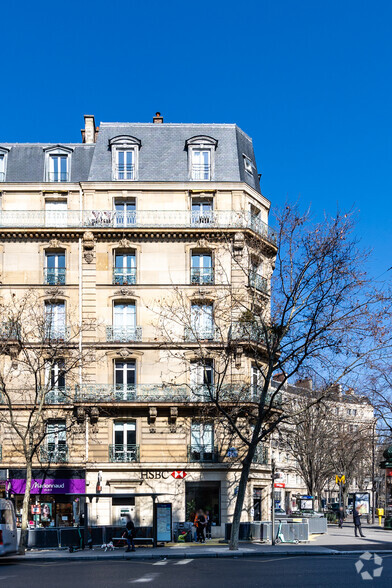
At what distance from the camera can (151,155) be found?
145ft

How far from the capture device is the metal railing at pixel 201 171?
4366 centimetres

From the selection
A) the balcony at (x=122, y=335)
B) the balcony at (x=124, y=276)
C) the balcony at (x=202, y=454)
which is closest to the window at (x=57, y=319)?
the balcony at (x=122, y=335)

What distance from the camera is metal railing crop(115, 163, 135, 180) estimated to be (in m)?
43.6

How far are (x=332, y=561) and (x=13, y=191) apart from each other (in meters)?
25.6

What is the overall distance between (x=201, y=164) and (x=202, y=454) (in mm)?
14751

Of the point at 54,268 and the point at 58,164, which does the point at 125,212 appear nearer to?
the point at 54,268

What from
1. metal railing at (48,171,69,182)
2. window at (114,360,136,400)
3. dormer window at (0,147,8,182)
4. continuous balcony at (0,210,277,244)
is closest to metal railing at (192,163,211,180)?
continuous balcony at (0,210,277,244)

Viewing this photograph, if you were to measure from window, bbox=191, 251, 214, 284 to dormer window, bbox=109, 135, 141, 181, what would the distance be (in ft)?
17.7

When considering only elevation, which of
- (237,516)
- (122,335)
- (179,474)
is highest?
(122,335)

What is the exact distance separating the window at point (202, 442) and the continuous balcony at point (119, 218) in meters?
9.78

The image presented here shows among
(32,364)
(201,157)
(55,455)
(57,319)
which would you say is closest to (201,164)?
(201,157)

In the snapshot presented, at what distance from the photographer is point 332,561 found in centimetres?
2525

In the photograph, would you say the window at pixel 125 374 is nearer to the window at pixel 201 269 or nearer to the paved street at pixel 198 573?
the window at pixel 201 269

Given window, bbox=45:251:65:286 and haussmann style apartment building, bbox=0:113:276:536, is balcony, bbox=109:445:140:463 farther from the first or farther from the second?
window, bbox=45:251:65:286
